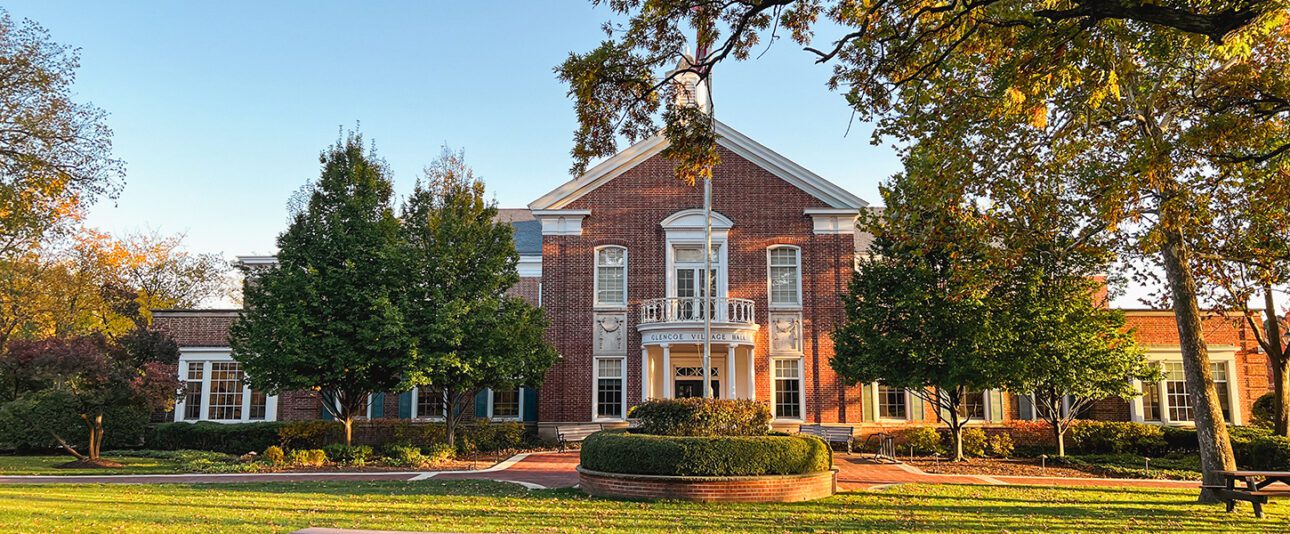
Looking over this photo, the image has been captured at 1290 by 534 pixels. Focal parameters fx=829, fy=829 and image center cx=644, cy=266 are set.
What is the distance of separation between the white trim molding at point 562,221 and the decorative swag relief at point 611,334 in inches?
111

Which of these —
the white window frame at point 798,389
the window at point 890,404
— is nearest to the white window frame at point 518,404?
the white window frame at point 798,389

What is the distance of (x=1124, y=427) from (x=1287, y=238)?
9.14 meters

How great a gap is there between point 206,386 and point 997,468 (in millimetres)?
23156

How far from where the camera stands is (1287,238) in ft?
51.3

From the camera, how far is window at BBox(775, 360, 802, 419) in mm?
25703

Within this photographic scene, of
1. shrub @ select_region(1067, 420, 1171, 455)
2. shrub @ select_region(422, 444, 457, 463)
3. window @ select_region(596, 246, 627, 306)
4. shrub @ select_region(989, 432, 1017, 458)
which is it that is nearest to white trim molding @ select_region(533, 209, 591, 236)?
window @ select_region(596, 246, 627, 306)

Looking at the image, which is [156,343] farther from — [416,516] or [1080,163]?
[1080,163]

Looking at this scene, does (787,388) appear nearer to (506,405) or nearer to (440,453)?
(506,405)

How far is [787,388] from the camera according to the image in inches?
1019

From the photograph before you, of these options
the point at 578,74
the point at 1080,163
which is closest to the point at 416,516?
the point at 578,74

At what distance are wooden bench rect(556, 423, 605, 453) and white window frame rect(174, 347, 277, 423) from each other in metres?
9.19

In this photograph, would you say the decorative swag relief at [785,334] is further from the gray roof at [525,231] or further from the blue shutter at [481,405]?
the blue shutter at [481,405]

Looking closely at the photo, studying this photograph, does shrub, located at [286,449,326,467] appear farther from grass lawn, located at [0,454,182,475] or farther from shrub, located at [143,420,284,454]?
shrub, located at [143,420,284,454]

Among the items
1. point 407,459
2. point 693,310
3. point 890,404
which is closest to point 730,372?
point 693,310
